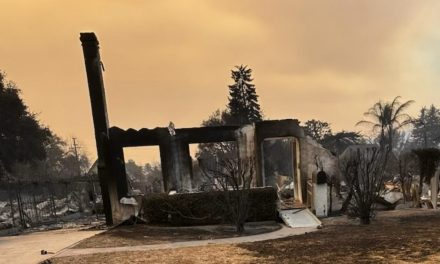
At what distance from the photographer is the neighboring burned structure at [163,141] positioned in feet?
65.4

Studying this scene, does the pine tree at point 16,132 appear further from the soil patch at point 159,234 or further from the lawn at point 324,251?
the lawn at point 324,251

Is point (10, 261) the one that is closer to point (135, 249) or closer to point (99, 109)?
point (135, 249)

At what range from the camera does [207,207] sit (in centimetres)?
1717

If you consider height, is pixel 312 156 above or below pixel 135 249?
above

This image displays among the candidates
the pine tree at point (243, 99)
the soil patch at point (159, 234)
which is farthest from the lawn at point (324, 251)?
the pine tree at point (243, 99)

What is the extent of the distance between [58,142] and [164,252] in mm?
71798

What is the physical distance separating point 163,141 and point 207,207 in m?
4.55

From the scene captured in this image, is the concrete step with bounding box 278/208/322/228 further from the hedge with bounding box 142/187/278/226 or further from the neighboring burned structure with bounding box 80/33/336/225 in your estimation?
the neighboring burned structure with bounding box 80/33/336/225

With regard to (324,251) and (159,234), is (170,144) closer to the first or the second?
(159,234)

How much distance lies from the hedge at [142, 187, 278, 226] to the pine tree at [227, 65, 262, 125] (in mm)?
29026

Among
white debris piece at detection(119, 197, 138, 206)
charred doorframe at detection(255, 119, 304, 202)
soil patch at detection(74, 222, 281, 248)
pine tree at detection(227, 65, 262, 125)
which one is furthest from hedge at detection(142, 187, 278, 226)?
pine tree at detection(227, 65, 262, 125)

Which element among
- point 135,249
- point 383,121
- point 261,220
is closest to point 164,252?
point 135,249

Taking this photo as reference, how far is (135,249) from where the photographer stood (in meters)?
11.1

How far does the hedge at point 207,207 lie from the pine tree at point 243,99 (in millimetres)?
29026
